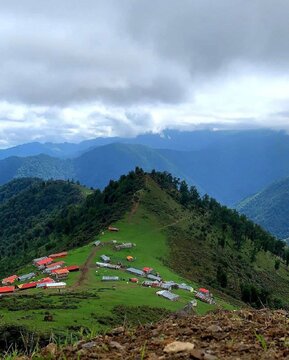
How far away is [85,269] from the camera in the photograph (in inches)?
3425

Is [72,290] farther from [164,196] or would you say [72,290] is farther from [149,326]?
[164,196]

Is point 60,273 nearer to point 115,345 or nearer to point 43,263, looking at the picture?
point 43,263

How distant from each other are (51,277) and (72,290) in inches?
533

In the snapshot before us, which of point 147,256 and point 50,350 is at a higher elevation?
point 50,350

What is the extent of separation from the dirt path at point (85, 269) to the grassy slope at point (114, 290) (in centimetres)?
64

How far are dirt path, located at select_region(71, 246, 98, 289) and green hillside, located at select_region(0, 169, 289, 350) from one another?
237mm

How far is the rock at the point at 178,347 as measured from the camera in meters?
8.12

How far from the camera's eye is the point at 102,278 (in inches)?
3162

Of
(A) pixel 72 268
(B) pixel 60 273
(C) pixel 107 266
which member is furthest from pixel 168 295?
(A) pixel 72 268

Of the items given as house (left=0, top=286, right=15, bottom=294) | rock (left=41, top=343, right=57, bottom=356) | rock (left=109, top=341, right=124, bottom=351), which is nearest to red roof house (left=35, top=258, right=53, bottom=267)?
house (left=0, top=286, right=15, bottom=294)

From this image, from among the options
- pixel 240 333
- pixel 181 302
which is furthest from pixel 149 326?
pixel 181 302

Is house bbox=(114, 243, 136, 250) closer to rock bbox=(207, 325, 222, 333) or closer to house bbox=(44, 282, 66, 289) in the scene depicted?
house bbox=(44, 282, 66, 289)

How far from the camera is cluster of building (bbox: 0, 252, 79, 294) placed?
77294 millimetres

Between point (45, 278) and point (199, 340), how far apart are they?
255 feet
